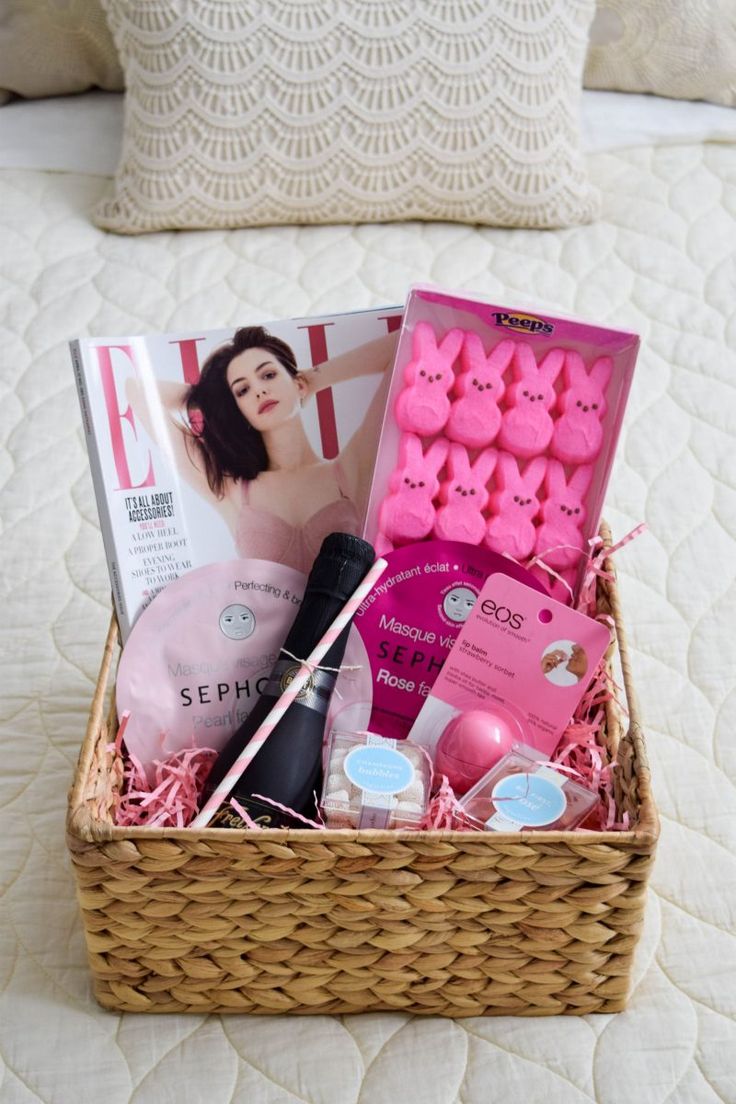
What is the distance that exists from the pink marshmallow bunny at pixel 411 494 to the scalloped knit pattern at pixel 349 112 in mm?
593

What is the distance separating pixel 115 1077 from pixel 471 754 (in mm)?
284

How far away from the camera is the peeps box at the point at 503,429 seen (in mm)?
847

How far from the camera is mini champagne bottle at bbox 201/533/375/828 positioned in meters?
0.75

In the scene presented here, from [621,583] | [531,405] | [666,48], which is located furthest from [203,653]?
[666,48]

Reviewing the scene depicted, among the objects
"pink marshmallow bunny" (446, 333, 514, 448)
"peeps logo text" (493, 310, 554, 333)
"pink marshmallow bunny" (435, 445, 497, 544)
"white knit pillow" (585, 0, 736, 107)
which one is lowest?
"pink marshmallow bunny" (435, 445, 497, 544)

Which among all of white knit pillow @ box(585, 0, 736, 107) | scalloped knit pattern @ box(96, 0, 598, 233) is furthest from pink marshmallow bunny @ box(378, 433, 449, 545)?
white knit pillow @ box(585, 0, 736, 107)

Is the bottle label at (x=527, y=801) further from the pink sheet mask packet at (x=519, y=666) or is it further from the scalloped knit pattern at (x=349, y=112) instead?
the scalloped knit pattern at (x=349, y=112)

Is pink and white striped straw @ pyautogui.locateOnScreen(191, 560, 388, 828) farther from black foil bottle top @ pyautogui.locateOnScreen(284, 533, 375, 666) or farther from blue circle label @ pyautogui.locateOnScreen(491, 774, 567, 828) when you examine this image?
blue circle label @ pyautogui.locateOnScreen(491, 774, 567, 828)

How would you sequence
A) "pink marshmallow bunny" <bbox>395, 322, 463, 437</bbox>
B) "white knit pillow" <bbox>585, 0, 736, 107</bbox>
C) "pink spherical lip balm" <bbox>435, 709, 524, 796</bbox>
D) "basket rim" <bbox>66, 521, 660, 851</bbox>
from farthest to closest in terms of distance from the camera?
"white knit pillow" <bbox>585, 0, 736, 107</bbox>, "pink marshmallow bunny" <bbox>395, 322, 463, 437</bbox>, "pink spherical lip balm" <bbox>435, 709, 524, 796</bbox>, "basket rim" <bbox>66, 521, 660, 851</bbox>

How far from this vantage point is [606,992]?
71 cm

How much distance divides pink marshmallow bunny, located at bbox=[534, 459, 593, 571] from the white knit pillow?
0.87 metres

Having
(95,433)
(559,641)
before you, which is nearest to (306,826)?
(559,641)

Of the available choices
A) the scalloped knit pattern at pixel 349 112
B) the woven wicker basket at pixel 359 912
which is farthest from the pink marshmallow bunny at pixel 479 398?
the scalloped knit pattern at pixel 349 112

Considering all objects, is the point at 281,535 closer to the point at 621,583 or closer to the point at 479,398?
the point at 479,398
